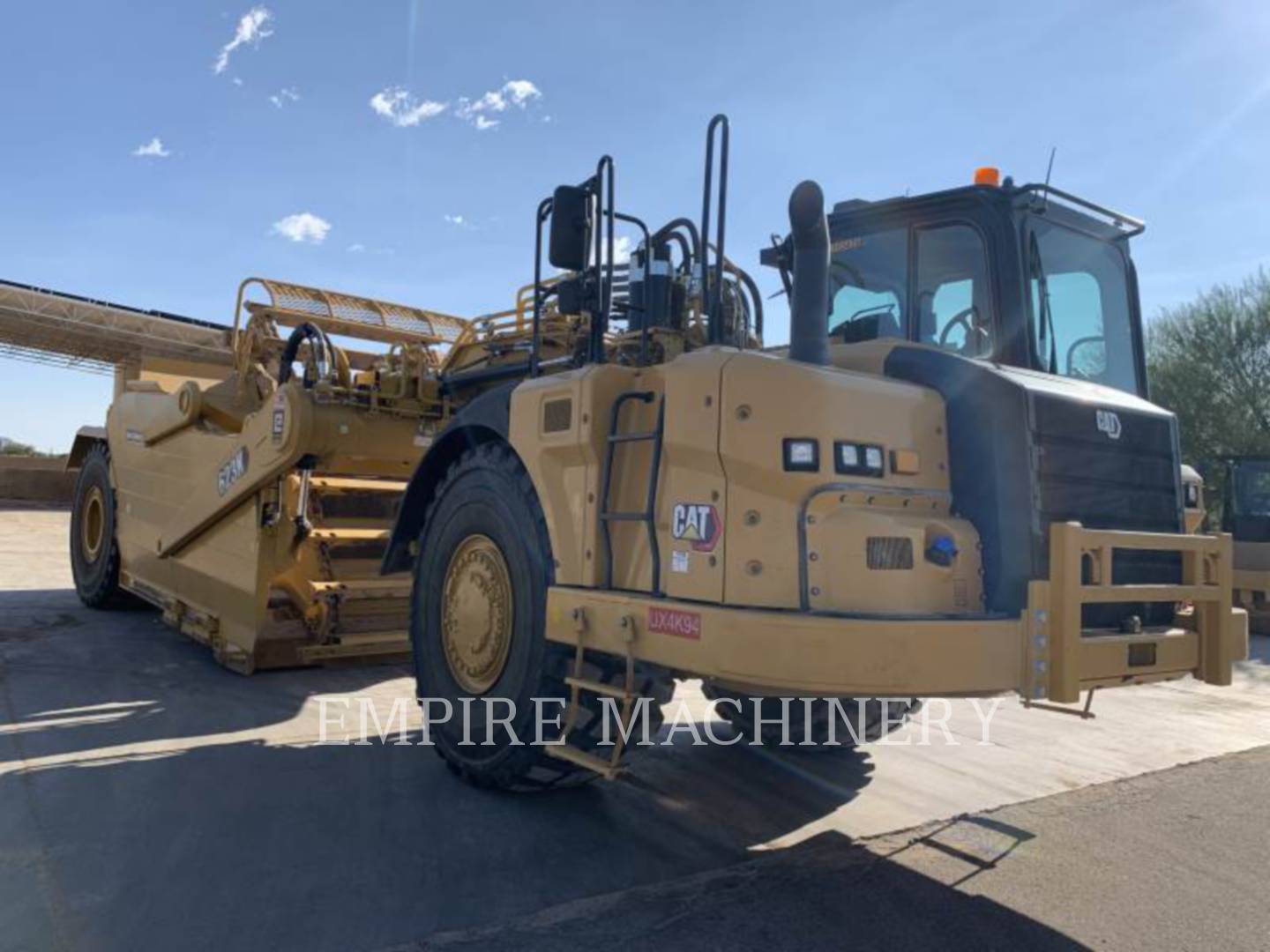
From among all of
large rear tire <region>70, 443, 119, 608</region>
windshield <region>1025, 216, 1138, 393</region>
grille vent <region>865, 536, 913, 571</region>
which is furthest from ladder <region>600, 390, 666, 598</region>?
large rear tire <region>70, 443, 119, 608</region>

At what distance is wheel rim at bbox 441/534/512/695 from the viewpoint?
406 cm

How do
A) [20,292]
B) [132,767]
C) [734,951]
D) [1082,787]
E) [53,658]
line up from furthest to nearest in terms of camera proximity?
[20,292] < [53,658] < [1082,787] < [132,767] < [734,951]

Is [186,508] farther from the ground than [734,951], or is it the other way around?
[186,508]

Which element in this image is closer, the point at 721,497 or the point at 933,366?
the point at 721,497

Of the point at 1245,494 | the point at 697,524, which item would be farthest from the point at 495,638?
the point at 1245,494

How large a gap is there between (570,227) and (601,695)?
6.06ft

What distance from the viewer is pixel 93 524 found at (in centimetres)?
908

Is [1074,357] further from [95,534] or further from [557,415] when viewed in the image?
[95,534]

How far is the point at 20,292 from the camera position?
977 inches

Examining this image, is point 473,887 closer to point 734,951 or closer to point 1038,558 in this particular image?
point 734,951

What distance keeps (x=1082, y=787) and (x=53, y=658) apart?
6655mm

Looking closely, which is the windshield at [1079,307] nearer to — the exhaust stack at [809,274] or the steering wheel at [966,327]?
the steering wheel at [966,327]

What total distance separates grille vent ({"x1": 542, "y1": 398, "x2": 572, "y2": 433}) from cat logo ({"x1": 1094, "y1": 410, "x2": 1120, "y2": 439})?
199cm

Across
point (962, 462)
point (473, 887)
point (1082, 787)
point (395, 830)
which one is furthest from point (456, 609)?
point (1082, 787)
